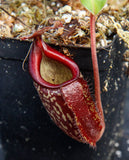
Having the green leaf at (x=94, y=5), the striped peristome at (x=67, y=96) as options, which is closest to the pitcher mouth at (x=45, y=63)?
the striped peristome at (x=67, y=96)

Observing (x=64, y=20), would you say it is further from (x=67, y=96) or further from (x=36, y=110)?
(x=36, y=110)

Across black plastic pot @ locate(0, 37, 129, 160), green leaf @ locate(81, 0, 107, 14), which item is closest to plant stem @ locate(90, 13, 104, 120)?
green leaf @ locate(81, 0, 107, 14)

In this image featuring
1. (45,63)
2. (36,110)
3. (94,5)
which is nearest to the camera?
(94,5)

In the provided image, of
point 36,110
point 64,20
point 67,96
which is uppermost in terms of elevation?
point 64,20

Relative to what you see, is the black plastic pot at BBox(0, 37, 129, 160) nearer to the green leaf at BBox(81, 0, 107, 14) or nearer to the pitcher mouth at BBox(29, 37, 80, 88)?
the pitcher mouth at BBox(29, 37, 80, 88)

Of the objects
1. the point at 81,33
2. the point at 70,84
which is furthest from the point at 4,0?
the point at 70,84

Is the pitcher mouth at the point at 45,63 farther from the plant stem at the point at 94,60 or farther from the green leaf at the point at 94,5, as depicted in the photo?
the green leaf at the point at 94,5

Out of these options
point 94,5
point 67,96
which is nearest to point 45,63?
point 67,96
